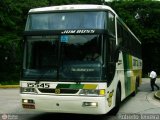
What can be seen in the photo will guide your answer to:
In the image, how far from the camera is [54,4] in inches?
1683

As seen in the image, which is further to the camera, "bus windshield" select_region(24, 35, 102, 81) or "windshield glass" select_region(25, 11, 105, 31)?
"windshield glass" select_region(25, 11, 105, 31)

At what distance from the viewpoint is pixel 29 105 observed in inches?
440

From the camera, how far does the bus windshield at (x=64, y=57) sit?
10.9m

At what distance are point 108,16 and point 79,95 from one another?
2.62 m

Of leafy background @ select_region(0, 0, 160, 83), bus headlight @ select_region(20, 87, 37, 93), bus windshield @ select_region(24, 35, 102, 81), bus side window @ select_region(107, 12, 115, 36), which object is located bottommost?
leafy background @ select_region(0, 0, 160, 83)

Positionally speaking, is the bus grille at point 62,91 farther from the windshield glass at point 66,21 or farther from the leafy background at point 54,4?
the leafy background at point 54,4

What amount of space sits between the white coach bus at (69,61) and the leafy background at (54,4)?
19.2 meters

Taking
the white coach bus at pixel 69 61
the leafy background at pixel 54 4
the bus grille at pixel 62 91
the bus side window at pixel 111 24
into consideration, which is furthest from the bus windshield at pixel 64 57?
the leafy background at pixel 54 4

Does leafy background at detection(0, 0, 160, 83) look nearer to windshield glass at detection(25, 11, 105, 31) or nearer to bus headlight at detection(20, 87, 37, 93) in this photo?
windshield glass at detection(25, 11, 105, 31)

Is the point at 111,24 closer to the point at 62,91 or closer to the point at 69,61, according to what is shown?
the point at 69,61

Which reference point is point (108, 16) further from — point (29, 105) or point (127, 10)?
point (127, 10)

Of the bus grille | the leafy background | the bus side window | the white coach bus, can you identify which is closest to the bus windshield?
the white coach bus

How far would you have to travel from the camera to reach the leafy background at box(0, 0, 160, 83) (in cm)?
3400

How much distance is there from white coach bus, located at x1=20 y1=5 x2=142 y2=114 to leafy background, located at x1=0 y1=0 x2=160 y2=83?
63.0ft
